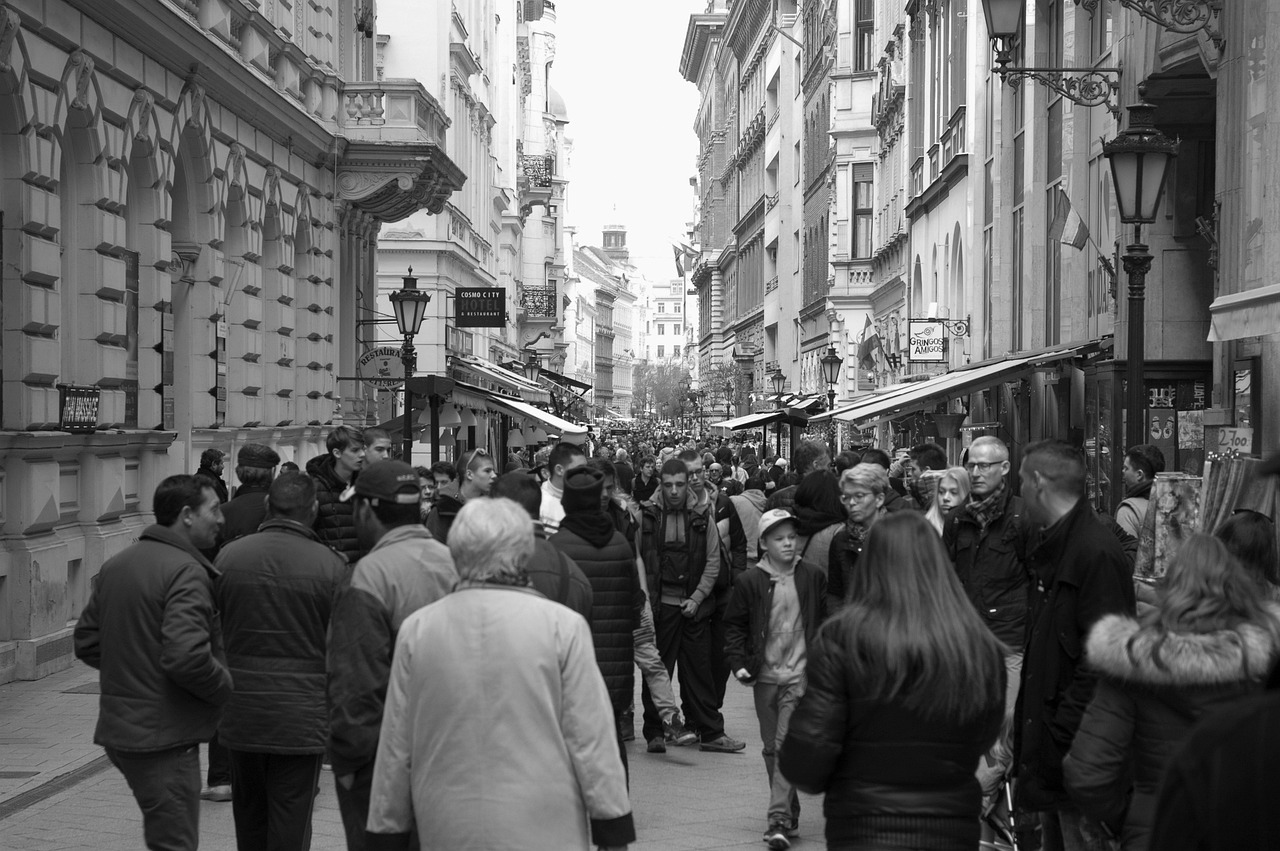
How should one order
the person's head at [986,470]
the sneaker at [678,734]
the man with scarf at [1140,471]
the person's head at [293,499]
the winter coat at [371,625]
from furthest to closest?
the sneaker at [678,734], the man with scarf at [1140,471], the person's head at [986,470], the person's head at [293,499], the winter coat at [371,625]

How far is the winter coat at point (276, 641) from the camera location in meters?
6.71

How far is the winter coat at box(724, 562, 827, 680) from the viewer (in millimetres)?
9094

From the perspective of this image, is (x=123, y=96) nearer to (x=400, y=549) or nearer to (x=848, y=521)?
(x=848, y=521)

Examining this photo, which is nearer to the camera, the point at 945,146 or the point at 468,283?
the point at 945,146

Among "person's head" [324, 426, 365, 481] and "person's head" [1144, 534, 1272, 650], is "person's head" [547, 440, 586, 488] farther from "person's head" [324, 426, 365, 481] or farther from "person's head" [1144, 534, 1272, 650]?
"person's head" [1144, 534, 1272, 650]

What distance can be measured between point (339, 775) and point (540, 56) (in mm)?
92662

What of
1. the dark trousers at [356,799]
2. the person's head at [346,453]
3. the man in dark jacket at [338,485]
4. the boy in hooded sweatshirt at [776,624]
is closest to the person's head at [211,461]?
the man in dark jacket at [338,485]

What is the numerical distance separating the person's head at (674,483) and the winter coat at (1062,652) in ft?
19.2

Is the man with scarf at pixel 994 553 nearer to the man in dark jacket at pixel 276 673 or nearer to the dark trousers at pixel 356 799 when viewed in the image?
the man in dark jacket at pixel 276 673

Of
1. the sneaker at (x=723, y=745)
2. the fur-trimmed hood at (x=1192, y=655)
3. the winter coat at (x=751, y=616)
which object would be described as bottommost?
the sneaker at (x=723, y=745)

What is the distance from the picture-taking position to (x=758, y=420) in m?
37.4

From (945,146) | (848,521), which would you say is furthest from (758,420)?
(848,521)

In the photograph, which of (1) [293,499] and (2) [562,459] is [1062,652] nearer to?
(1) [293,499]

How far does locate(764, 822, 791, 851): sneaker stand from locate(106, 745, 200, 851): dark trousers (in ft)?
10.8
